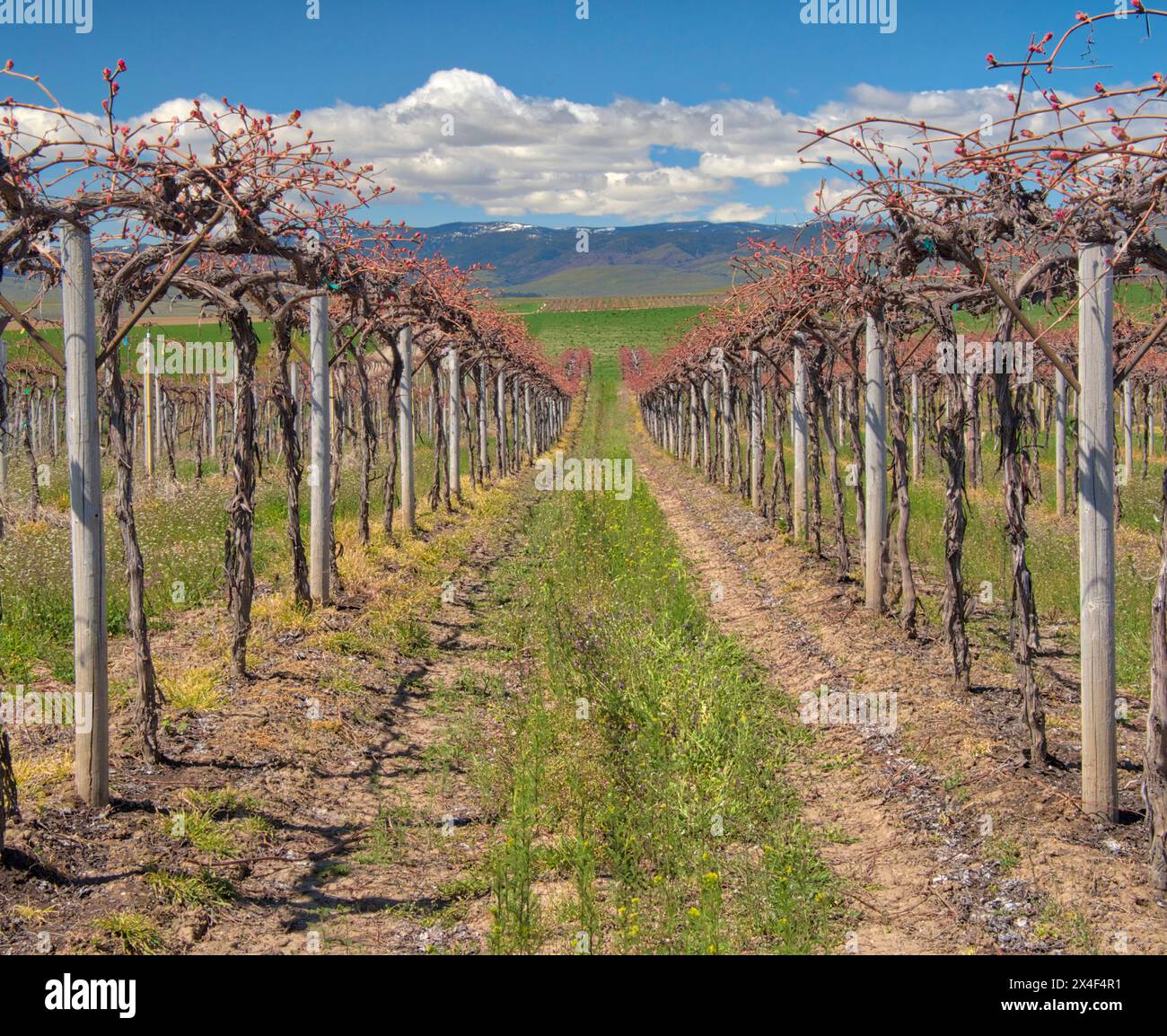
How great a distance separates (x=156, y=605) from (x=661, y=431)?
35276 millimetres

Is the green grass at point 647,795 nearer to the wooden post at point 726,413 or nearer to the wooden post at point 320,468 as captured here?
the wooden post at point 320,468

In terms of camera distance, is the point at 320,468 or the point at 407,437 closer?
the point at 320,468

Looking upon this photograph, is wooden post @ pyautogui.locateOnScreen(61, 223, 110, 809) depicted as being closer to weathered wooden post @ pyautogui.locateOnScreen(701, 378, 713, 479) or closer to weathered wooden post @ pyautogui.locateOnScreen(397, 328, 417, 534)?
weathered wooden post @ pyautogui.locateOnScreen(397, 328, 417, 534)

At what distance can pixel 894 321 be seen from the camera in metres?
10.2

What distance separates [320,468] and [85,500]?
4507mm

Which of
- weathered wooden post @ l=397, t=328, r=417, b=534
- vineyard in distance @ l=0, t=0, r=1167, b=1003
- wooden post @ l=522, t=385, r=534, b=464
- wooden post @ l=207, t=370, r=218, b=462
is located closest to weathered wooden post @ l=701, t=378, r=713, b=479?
wooden post @ l=522, t=385, r=534, b=464

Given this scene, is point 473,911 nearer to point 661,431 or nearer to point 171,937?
point 171,937

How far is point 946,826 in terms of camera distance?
5199 mm

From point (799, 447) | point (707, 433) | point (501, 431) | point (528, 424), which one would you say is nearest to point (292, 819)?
point (799, 447)

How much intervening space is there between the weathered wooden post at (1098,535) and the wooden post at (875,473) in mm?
4745

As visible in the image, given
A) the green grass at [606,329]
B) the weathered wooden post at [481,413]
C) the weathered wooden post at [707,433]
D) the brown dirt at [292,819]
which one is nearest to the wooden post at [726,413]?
the weathered wooden post at [707,433]

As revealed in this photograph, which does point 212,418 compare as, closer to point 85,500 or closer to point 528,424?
point 528,424

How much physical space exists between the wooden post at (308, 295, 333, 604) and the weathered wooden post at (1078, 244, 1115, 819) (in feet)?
21.6

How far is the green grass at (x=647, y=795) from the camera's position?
422 centimetres
